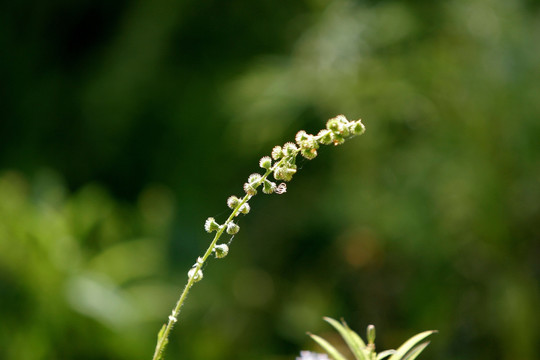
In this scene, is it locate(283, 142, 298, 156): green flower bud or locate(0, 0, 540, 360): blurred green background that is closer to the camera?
locate(283, 142, 298, 156): green flower bud

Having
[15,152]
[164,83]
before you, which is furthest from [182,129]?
[15,152]

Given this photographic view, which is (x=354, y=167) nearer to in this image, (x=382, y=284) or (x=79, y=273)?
(x=382, y=284)

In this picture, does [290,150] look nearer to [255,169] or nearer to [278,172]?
[278,172]

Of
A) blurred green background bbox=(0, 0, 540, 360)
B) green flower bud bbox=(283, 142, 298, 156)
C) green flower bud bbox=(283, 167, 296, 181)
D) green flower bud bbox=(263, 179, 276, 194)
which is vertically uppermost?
blurred green background bbox=(0, 0, 540, 360)

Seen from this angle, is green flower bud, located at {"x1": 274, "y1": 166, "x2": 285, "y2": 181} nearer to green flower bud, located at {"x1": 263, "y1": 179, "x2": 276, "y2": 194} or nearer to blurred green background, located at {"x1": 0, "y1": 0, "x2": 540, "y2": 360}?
green flower bud, located at {"x1": 263, "y1": 179, "x2": 276, "y2": 194}

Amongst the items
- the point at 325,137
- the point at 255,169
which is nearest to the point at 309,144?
the point at 325,137

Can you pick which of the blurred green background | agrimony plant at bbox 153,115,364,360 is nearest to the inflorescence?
agrimony plant at bbox 153,115,364,360

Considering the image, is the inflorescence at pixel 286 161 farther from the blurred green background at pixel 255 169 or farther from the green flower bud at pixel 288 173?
the blurred green background at pixel 255 169

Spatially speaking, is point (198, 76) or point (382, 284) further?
point (198, 76)
